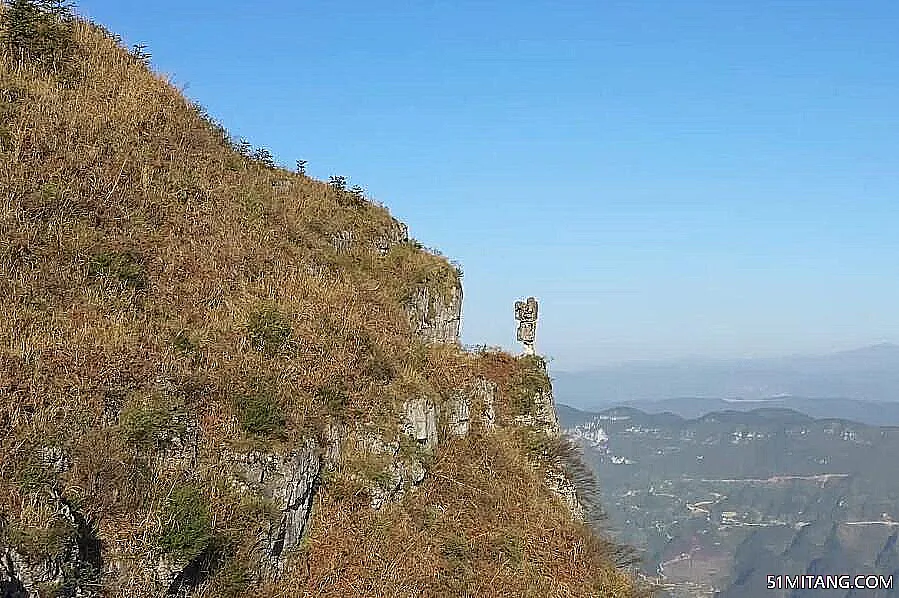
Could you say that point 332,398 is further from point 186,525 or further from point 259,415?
point 186,525

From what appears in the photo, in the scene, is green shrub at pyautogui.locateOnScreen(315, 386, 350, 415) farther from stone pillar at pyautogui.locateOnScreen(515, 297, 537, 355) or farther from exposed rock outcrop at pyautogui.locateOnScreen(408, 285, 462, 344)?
stone pillar at pyautogui.locateOnScreen(515, 297, 537, 355)

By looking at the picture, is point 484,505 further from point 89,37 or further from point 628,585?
point 89,37

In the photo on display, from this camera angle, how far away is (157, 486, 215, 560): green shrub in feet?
27.2

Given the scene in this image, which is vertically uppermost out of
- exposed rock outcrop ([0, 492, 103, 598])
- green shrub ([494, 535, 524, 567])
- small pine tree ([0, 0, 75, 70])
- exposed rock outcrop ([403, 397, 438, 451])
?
small pine tree ([0, 0, 75, 70])

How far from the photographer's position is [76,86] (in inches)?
623

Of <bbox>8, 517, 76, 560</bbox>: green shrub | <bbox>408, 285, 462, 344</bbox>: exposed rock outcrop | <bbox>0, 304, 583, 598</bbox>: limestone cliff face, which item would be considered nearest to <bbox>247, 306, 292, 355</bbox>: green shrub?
<bbox>0, 304, 583, 598</bbox>: limestone cliff face

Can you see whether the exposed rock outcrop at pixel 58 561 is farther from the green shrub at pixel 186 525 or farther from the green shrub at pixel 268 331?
the green shrub at pixel 268 331

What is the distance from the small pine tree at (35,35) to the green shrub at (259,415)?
980cm

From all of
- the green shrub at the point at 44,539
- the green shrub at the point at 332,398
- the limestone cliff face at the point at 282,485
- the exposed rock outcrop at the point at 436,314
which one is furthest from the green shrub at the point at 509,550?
the green shrub at the point at 44,539

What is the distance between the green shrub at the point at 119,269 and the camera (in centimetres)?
1152

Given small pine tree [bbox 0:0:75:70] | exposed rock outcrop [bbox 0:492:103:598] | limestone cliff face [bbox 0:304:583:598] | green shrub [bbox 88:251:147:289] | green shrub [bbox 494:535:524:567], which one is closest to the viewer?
exposed rock outcrop [bbox 0:492:103:598]

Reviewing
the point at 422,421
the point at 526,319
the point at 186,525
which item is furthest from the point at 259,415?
the point at 526,319

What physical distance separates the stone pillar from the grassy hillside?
2598 millimetres

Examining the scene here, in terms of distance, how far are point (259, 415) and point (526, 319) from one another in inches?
509
